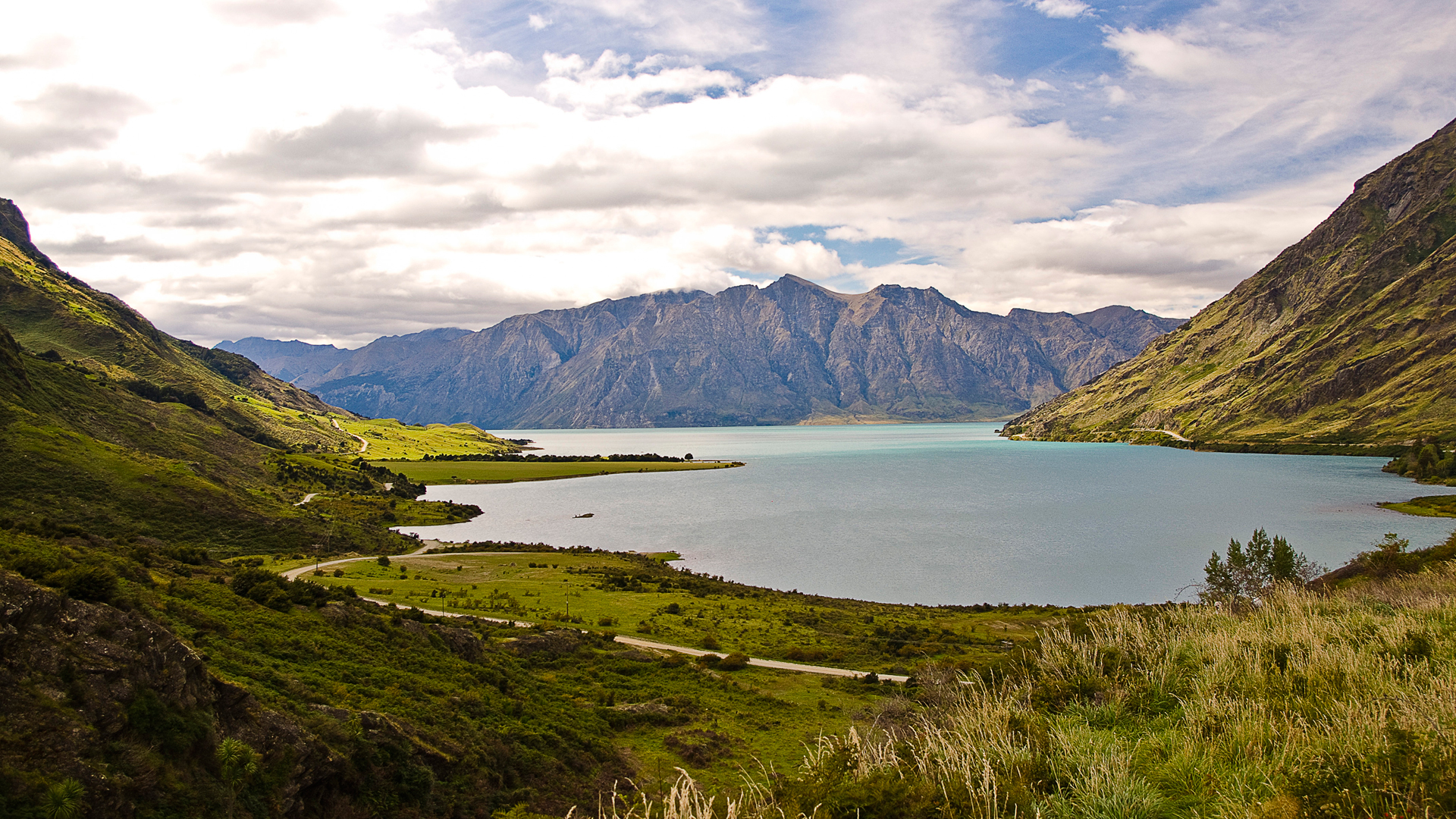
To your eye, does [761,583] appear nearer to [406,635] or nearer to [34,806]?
[406,635]

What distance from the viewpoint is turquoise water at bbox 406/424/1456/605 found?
8312 cm

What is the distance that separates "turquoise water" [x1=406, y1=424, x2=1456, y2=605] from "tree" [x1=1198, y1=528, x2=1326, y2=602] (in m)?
7.01

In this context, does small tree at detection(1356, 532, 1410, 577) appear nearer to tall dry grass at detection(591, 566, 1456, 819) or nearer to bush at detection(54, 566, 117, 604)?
tall dry grass at detection(591, 566, 1456, 819)

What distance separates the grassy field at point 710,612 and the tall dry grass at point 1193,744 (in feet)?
73.3

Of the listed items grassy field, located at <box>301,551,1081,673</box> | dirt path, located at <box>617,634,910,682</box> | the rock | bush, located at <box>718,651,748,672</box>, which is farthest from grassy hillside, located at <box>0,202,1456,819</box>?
dirt path, located at <box>617,634,910,682</box>

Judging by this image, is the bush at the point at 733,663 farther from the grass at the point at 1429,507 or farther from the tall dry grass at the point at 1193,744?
the grass at the point at 1429,507

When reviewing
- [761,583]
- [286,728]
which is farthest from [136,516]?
[286,728]

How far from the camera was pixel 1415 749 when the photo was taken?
27.1ft

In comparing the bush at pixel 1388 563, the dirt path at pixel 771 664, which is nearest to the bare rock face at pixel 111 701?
the dirt path at pixel 771 664

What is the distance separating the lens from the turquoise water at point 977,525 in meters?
83.1

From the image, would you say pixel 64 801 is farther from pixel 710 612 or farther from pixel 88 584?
pixel 710 612

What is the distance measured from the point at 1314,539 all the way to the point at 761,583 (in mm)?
71994

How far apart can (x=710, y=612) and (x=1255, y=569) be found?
50357 millimetres

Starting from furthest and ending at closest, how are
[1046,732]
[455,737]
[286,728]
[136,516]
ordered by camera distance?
[136,516], [455,737], [286,728], [1046,732]
